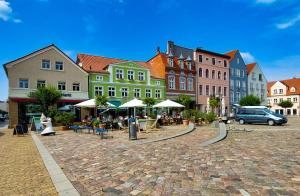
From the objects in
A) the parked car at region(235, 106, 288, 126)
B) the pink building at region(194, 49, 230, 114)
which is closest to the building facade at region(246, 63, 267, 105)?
the pink building at region(194, 49, 230, 114)

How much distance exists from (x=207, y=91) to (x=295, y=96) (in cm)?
3594

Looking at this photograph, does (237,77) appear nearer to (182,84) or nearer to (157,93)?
(182,84)

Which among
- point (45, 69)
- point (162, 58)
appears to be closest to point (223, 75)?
point (162, 58)

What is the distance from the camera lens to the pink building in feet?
153

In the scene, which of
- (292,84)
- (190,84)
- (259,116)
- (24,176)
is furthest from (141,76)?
(292,84)

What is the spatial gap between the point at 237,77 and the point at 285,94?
85.5 feet

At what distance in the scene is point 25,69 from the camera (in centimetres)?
2969

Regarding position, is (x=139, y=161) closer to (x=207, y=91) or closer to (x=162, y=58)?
(x=162, y=58)

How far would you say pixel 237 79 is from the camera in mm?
54344

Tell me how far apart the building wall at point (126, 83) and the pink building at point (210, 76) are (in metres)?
9.34

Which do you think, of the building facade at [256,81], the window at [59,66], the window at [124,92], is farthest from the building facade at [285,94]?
the window at [59,66]

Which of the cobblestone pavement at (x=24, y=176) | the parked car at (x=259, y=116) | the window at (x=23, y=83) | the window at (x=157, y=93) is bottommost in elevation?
the cobblestone pavement at (x=24, y=176)

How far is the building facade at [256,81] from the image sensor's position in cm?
5731

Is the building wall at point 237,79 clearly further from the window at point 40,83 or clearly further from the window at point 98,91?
Answer: the window at point 40,83
